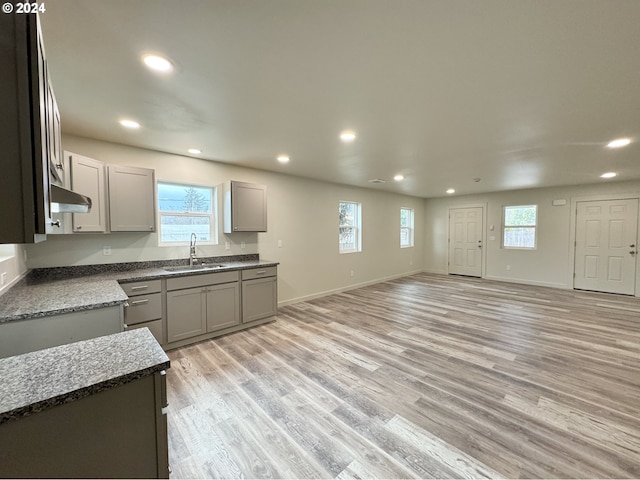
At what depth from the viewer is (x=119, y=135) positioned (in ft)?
9.73

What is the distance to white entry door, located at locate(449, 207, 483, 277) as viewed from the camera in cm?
764

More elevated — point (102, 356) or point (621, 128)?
point (621, 128)

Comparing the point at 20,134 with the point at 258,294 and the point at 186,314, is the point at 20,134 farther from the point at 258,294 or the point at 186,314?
the point at 258,294

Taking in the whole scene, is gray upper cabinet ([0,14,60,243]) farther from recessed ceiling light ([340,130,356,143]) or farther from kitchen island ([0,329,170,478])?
recessed ceiling light ([340,130,356,143])

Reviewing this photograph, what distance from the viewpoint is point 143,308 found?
2910 millimetres

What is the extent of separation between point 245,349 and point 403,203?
6198mm

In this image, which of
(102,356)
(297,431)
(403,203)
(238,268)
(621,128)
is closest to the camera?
(102,356)

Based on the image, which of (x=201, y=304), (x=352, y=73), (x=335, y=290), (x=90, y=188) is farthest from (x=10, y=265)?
(x=335, y=290)

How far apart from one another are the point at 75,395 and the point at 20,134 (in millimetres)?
837

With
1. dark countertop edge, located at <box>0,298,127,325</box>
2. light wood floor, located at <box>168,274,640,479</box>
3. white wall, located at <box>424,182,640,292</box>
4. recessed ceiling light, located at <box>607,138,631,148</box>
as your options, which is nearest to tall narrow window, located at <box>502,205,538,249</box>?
white wall, located at <box>424,182,640,292</box>

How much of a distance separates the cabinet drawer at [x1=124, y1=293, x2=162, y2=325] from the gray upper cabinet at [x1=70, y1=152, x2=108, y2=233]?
2.77 ft

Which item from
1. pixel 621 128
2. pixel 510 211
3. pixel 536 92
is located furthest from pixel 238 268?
pixel 510 211

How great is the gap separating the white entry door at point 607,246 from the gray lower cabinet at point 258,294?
6912mm

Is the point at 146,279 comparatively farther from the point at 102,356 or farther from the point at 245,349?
the point at 102,356
